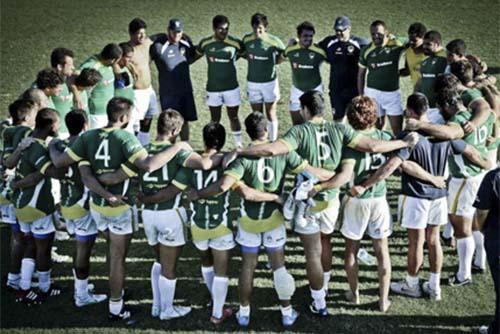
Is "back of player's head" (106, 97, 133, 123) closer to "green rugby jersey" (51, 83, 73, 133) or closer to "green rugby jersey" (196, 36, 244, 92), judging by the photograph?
"green rugby jersey" (51, 83, 73, 133)

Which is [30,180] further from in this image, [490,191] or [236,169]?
[490,191]

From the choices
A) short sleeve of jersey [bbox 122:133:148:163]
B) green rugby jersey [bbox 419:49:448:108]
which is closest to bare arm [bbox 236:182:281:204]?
short sleeve of jersey [bbox 122:133:148:163]

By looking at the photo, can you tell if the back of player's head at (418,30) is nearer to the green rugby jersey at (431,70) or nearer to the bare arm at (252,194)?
the green rugby jersey at (431,70)

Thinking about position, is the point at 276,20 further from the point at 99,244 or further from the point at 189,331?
the point at 189,331

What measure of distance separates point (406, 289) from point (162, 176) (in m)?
3.12

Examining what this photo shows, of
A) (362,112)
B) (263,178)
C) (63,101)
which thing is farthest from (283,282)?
(63,101)

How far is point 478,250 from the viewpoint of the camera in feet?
→ 26.1

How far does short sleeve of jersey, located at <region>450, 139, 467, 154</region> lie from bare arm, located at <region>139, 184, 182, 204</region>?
9.71ft

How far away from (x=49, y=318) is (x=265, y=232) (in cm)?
261

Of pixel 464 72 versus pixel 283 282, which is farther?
pixel 464 72

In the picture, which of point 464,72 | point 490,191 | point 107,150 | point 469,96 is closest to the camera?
point 490,191

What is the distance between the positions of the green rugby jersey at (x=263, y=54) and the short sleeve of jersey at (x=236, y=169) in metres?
5.08

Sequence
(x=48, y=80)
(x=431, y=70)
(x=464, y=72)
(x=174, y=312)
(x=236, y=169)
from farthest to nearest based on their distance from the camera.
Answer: (x=431, y=70) → (x=48, y=80) → (x=464, y=72) → (x=174, y=312) → (x=236, y=169)

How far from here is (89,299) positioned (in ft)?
24.4
